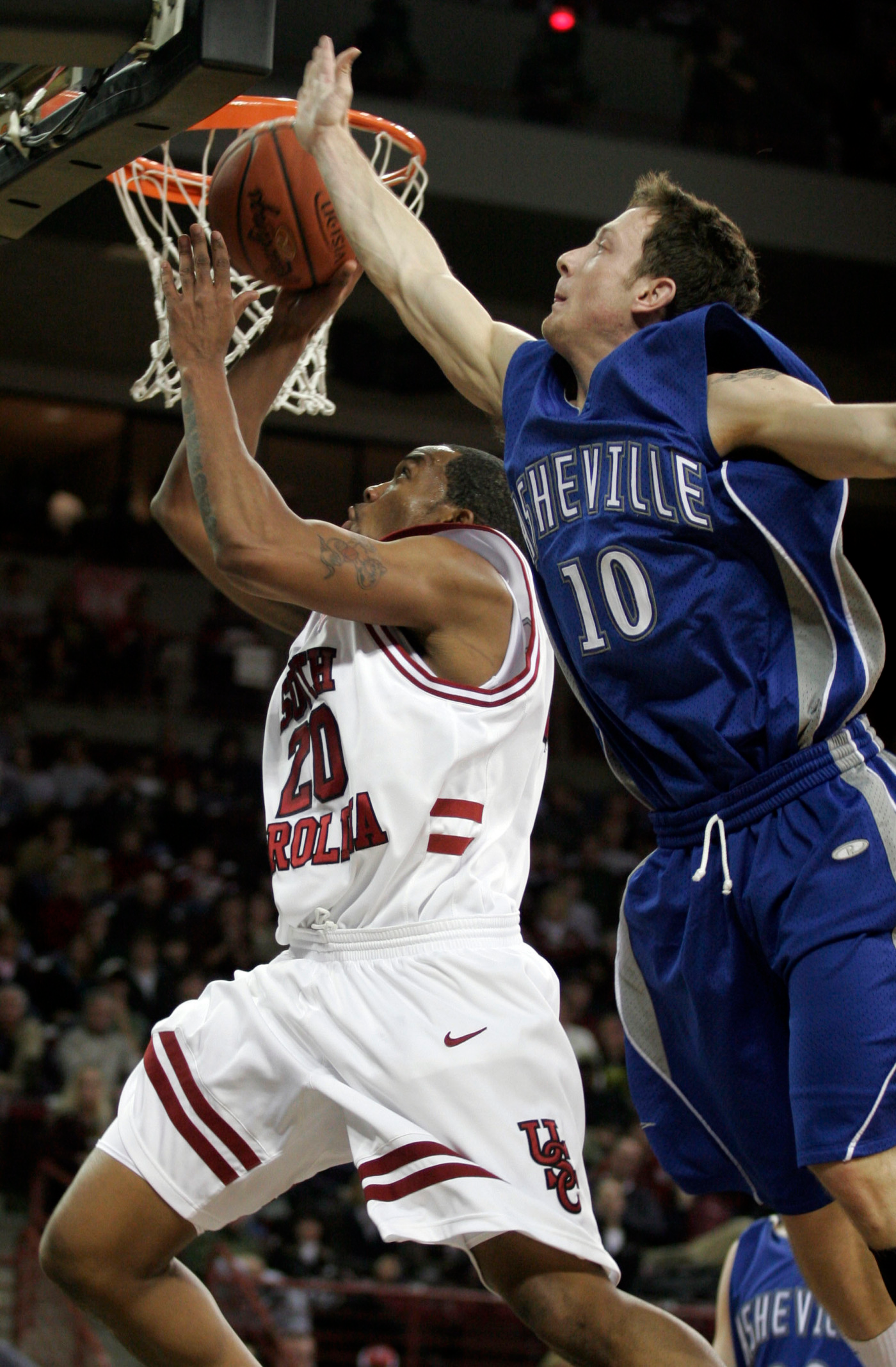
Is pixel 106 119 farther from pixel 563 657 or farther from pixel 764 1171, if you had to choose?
pixel 764 1171

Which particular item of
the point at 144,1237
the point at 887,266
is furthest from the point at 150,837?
the point at 144,1237

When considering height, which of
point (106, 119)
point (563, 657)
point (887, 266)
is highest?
point (887, 266)

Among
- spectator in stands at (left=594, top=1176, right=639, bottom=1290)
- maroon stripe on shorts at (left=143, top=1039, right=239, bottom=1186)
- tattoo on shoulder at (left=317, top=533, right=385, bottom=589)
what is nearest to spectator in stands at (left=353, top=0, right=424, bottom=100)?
spectator in stands at (left=594, top=1176, right=639, bottom=1290)

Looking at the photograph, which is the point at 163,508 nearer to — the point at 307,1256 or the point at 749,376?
the point at 749,376

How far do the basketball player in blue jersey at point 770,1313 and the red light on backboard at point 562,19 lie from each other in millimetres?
11605

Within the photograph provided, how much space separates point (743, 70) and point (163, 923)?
344 inches

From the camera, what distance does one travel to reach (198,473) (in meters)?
3.05

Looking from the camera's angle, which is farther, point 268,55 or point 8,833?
point 8,833

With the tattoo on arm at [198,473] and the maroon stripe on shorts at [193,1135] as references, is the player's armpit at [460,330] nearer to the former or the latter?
the tattoo on arm at [198,473]

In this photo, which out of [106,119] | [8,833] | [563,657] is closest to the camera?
[106,119]

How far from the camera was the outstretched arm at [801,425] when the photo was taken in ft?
7.69

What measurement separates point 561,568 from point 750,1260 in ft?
7.50

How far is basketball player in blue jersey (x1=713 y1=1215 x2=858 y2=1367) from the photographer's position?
12.4 ft

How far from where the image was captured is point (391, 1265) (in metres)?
8.20
